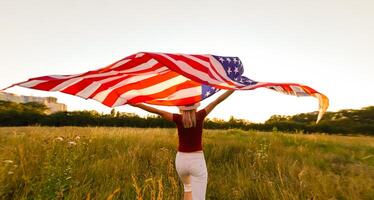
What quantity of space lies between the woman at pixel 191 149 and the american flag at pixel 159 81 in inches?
9.9

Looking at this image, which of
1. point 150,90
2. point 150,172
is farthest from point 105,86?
point 150,172

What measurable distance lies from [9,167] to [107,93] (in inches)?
97.6

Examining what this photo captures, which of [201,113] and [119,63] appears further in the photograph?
[201,113]

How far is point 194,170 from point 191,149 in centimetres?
27

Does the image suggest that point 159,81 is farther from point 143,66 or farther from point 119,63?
point 119,63

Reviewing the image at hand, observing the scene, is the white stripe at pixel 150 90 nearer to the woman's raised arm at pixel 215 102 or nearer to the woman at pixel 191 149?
the woman at pixel 191 149

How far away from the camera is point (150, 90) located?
517cm

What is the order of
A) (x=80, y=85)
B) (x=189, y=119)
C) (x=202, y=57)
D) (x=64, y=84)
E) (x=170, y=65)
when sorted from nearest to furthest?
(x=170, y=65), (x=64, y=84), (x=80, y=85), (x=202, y=57), (x=189, y=119)

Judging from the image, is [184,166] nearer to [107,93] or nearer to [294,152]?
[107,93]

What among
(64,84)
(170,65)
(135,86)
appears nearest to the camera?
(170,65)

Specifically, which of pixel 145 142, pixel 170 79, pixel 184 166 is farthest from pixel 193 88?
pixel 145 142

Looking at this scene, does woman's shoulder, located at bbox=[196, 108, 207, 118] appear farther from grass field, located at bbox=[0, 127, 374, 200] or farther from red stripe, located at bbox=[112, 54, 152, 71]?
red stripe, located at bbox=[112, 54, 152, 71]

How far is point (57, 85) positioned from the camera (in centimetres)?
420

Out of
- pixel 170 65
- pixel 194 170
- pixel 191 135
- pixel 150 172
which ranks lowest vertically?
pixel 150 172
